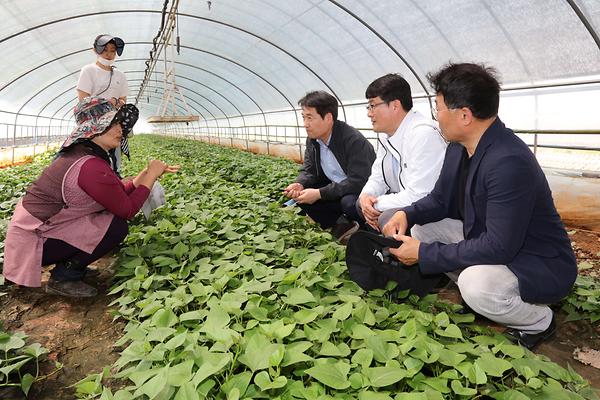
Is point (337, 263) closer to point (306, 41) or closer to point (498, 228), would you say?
point (498, 228)

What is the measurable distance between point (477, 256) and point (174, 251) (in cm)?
203

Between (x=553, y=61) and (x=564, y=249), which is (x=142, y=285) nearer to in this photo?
(x=564, y=249)

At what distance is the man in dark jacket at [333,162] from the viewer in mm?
3902

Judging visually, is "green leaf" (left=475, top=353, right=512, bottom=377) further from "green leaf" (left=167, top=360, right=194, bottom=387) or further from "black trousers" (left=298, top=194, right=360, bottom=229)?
"black trousers" (left=298, top=194, right=360, bottom=229)

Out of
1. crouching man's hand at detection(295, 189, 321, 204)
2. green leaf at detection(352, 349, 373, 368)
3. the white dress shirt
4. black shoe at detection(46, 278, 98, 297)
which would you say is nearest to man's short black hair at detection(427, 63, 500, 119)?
the white dress shirt

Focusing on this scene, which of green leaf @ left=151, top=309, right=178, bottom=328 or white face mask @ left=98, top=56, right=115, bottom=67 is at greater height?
white face mask @ left=98, top=56, right=115, bottom=67

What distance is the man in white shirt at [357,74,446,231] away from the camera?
290 centimetres

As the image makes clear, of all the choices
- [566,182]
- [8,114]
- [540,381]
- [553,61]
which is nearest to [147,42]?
[8,114]

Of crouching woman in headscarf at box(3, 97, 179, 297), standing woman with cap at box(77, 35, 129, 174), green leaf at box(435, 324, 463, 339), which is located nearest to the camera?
green leaf at box(435, 324, 463, 339)

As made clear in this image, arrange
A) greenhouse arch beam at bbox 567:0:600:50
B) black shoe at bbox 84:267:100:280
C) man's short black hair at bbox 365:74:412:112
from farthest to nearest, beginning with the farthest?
greenhouse arch beam at bbox 567:0:600:50
black shoe at bbox 84:267:100:280
man's short black hair at bbox 365:74:412:112

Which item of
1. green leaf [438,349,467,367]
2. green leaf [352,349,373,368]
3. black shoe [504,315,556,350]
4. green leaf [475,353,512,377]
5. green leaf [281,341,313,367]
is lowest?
black shoe [504,315,556,350]

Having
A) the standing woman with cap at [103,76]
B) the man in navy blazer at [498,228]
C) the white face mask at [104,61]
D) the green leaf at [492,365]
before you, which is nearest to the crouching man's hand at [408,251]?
the man in navy blazer at [498,228]

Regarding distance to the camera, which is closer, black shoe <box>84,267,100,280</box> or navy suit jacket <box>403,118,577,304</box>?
navy suit jacket <box>403,118,577,304</box>

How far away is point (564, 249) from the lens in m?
2.15
